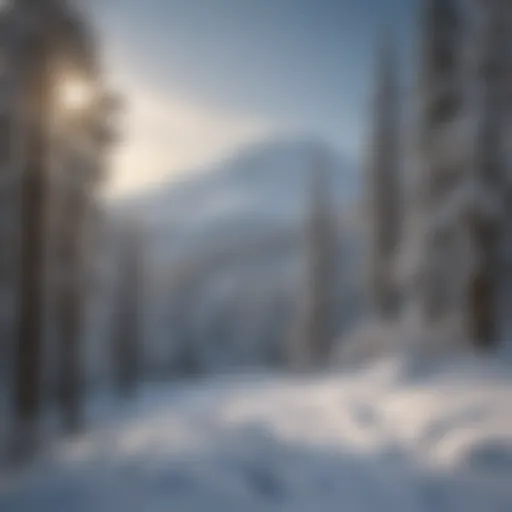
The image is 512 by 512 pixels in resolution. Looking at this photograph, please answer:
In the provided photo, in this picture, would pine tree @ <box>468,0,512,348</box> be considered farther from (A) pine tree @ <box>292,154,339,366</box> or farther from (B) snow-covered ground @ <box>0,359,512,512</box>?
(A) pine tree @ <box>292,154,339,366</box>

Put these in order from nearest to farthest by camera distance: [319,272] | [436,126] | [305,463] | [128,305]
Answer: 1. [305,463]
2. [436,126]
3. [128,305]
4. [319,272]

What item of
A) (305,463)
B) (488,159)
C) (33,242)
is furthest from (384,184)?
(305,463)

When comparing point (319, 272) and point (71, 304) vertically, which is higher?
point (319, 272)

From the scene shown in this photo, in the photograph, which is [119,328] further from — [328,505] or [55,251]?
[328,505]

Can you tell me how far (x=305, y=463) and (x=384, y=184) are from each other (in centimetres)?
2265

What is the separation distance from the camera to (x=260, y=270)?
7875 centimetres

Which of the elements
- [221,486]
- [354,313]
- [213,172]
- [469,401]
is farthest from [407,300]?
[213,172]

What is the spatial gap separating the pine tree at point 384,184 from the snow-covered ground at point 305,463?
15.6 meters

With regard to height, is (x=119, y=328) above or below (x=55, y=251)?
below

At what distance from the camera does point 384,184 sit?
28.1 meters

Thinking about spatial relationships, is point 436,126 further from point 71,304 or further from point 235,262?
point 235,262

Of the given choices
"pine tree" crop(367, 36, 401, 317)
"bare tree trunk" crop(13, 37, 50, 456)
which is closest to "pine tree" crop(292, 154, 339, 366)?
"pine tree" crop(367, 36, 401, 317)

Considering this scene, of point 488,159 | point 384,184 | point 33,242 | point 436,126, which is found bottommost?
point 33,242

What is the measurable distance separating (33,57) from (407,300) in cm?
1567
